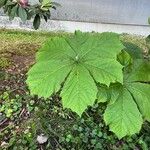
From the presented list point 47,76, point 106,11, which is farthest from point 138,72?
point 106,11

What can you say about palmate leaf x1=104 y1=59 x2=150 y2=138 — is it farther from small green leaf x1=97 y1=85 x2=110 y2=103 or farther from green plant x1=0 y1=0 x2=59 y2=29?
green plant x1=0 y1=0 x2=59 y2=29

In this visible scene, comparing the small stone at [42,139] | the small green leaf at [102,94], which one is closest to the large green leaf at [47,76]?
the small green leaf at [102,94]

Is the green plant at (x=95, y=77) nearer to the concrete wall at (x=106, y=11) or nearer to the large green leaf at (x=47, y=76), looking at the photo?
the large green leaf at (x=47, y=76)

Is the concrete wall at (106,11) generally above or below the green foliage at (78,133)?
above

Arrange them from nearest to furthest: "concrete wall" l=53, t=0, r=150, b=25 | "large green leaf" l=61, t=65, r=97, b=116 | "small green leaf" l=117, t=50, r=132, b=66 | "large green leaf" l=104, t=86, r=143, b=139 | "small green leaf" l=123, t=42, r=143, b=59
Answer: "large green leaf" l=61, t=65, r=97, b=116, "large green leaf" l=104, t=86, r=143, b=139, "small green leaf" l=117, t=50, r=132, b=66, "small green leaf" l=123, t=42, r=143, b=59, "concrete wall" l=53, t=0, r=150, b=25

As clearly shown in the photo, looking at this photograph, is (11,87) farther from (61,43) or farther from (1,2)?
(61,43)

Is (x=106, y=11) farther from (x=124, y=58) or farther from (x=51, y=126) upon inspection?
(x=124, y=58)

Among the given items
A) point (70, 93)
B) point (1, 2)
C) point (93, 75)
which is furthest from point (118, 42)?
point (1, 2)

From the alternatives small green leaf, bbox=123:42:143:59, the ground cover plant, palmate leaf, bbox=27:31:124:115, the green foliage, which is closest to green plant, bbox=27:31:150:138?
palmate leaf, bbox=27:31:124:115
